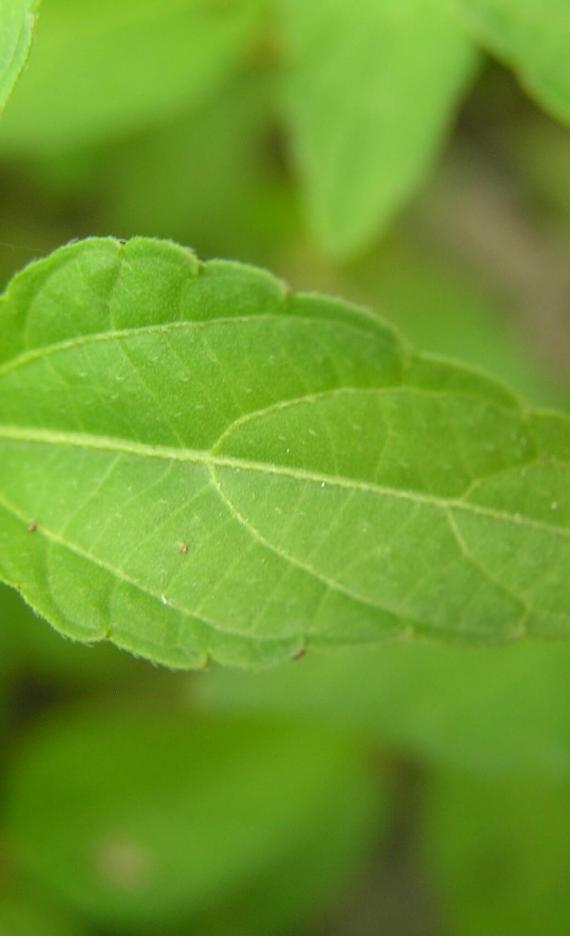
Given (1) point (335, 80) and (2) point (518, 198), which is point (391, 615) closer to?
(1) point (335, 80)

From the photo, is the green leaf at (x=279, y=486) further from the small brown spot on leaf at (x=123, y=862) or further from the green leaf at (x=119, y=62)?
the small brown spot on leaf at (x=123, y=862)

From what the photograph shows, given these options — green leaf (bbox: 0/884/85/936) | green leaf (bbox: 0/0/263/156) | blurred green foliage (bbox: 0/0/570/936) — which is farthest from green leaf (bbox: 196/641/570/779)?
green leaf (bbox: 0/0/263/156)

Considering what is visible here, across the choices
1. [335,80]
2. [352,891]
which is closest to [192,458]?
[335,80]

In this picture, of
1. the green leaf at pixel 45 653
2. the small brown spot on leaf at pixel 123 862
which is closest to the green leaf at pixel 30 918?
the small brown spot on leaf at pixel 123 862

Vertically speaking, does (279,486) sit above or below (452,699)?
above

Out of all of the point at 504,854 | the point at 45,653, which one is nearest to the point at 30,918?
the point at 45,653

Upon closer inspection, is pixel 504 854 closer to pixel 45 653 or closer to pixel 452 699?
pixel 452 699
